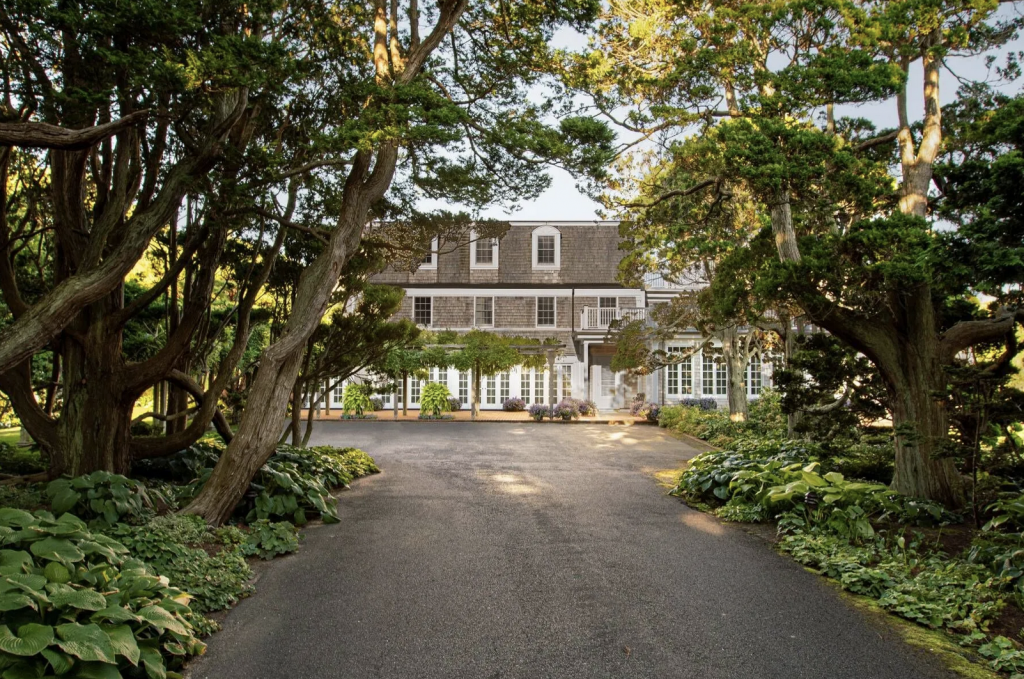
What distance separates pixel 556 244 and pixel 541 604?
78.0 feet

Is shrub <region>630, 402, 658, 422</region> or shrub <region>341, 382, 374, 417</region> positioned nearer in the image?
shrub <region>630, 402, 658, 422</region>

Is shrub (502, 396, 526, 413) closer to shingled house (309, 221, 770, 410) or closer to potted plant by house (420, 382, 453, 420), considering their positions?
shingled house (309, 221, 770, 410)

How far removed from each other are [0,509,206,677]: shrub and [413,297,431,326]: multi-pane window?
2317cm

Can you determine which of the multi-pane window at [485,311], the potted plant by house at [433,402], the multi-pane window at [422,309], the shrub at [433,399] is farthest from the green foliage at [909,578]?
the multi-pane window at [422,309]

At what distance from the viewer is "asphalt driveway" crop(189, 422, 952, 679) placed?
4316 mm

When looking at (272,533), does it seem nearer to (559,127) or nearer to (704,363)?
(559,127)

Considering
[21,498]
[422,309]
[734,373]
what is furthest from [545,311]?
[21,498]

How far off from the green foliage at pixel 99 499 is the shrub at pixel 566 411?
1785cm

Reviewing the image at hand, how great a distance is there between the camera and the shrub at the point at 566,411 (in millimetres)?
23683

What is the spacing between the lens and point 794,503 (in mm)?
8016

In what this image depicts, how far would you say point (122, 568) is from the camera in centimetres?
474

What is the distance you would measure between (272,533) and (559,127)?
565 centimetres

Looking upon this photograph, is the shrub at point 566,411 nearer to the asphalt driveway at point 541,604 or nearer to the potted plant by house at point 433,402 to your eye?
the potted plant by house at point 433,402

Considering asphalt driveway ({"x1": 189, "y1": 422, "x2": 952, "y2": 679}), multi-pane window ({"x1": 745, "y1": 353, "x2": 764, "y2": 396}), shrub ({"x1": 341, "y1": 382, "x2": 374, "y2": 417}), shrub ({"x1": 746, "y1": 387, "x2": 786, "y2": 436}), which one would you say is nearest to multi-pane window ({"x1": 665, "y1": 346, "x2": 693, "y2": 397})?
multi-pane window ({"x1": 745, "y1": 353, "x2": 764, "y2": 396})
